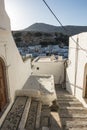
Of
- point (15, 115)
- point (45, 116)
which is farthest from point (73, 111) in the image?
point (15, 115)

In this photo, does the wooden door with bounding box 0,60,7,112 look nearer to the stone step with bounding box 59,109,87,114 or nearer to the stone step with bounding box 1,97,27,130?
the stone step with bounding box 1,97,27,130

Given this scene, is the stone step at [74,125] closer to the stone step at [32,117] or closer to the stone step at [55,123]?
the stone step at [55,123]

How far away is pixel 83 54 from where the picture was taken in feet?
28.6

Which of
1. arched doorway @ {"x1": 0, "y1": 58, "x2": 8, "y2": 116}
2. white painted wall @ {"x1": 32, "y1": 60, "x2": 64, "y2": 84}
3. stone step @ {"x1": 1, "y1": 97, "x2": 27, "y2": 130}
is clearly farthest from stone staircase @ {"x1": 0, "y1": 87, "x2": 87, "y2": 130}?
white painted wall @ {"x1": 32, "y1": 60, "x2": 64, "y2": 84}

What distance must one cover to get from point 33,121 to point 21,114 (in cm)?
60

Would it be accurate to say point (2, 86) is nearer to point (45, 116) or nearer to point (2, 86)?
point (2, 86)

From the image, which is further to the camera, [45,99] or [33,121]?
[45,99]

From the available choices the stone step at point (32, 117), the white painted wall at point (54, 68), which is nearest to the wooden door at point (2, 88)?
the stone step at point (32, 117)

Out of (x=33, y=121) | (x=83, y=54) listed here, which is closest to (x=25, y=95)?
(x=33, y=121)

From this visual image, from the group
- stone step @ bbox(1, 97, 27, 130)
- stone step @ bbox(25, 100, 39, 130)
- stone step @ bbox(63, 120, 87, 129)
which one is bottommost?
stone step @ bbox(63, 120, 87, 129)

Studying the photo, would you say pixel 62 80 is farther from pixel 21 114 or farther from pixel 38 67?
pixel 21 114

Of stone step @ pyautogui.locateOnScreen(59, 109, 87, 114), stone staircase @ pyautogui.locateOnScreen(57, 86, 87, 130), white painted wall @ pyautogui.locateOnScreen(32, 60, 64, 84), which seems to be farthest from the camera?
white painted wall @ pyautogui.locateOnScreen(32, 60, 64, 84)

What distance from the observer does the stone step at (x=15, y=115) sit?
5.30m

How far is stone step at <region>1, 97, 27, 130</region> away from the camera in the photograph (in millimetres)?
5298
